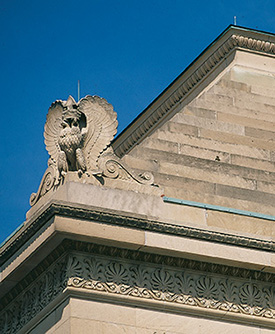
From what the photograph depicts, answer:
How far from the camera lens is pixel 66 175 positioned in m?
30.2

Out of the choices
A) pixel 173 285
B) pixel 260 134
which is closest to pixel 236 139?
pixel 260 134

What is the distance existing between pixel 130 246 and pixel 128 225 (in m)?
0.45

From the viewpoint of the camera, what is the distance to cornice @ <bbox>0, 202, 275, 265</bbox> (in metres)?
29.3

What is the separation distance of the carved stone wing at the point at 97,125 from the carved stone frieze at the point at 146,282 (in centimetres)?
232

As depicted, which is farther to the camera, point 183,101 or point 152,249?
point 183,101

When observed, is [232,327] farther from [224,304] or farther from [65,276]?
[65,276]

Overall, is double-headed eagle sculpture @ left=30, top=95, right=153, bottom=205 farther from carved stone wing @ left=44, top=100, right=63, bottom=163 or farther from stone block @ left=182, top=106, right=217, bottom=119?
stone block @ left=182, top=106, right=217, bottom=119

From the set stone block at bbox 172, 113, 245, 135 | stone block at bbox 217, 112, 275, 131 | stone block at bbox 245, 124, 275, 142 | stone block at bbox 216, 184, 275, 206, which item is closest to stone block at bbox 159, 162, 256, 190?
stone block at bbox 216, 184, 275, 206

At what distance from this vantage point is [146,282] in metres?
29.9

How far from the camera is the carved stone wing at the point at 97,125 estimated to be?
30.7 meters

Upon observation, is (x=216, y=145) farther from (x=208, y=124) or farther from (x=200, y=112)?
(x=200, y=112)

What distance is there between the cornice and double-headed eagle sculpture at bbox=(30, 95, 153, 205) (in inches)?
42.9

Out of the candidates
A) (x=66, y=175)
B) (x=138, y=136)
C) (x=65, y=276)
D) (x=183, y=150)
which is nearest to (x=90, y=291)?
(x=65, y=276)

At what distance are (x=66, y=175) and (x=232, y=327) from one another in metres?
4.83
